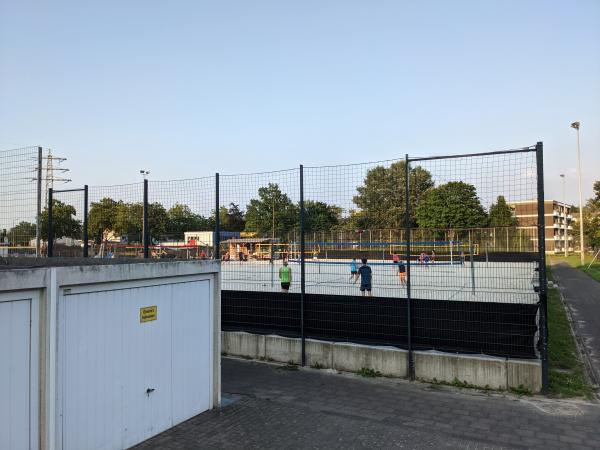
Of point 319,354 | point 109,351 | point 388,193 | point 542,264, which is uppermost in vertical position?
point 388,193

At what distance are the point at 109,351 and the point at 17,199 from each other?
6.79 meters

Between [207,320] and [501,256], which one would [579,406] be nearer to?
[501,256]

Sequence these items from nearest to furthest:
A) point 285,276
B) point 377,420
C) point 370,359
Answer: point 377,420, point 370,359, point 285,276

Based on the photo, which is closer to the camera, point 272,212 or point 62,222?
point 272,212

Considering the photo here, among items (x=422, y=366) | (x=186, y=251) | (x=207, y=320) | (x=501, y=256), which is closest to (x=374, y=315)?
(x=422, y=366)

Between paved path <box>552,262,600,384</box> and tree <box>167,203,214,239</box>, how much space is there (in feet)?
26.3

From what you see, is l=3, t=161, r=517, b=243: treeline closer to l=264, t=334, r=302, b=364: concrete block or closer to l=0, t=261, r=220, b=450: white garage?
l=264, t=334, r=302, b=364: concrete block

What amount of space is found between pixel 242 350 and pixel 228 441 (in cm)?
401

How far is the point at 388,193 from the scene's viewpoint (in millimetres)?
11336

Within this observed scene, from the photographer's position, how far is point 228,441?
17.6 feet

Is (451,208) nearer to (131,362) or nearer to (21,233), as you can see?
(131,362)

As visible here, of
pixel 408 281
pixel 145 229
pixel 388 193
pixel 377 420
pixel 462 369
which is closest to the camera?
pixel 377 420

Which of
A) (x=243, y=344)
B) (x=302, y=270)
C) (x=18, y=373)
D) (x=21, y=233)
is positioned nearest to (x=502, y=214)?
(x=302, y=270)

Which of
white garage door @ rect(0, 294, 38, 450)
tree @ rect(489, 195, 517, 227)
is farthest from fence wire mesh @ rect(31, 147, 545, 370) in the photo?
white garage door @ rect(0, 294, 38, 450)
